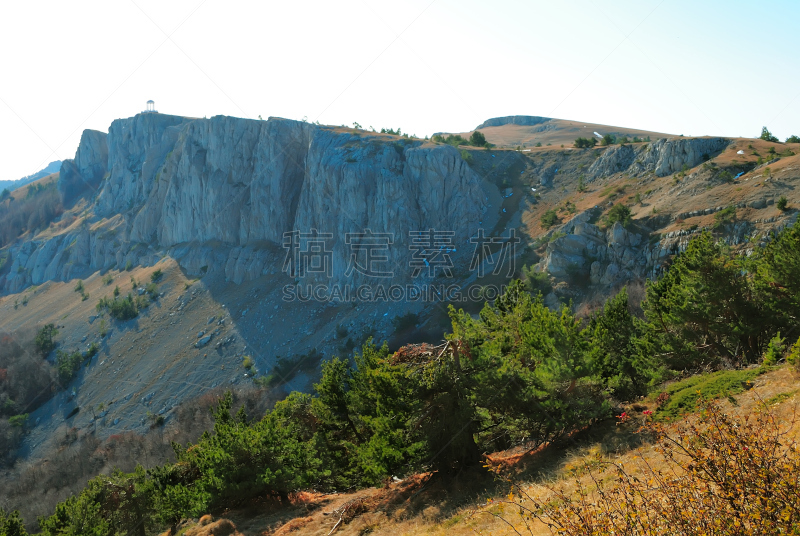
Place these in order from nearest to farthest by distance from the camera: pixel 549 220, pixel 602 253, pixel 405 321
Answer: pixel 602 253 < pixel 405 321 < pixel 549 220

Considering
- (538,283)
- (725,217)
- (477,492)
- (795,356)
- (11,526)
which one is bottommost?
(11,526)

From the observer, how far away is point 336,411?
17.4m

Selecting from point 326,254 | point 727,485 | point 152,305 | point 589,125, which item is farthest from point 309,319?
point 589,125

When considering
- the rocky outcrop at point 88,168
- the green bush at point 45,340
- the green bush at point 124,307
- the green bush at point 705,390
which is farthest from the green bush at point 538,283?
the rocky outcrop at point 88,168

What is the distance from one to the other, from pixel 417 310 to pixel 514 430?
1311 inches

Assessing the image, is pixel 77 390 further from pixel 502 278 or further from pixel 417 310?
pixel 502 278

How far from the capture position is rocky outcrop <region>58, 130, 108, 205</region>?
97.2 meters

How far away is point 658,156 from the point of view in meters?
48.5

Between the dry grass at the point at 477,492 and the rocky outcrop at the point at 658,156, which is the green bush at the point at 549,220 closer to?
the rocky outcrop at the point at 658,156

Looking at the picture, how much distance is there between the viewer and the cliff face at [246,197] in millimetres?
54656

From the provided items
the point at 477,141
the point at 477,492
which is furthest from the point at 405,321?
the point at 477,141

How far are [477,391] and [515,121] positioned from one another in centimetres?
12429

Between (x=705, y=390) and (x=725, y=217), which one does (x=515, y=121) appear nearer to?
(x=725, y=217)

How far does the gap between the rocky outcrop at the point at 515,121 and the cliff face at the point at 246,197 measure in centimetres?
7300
